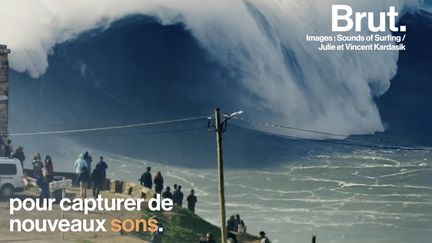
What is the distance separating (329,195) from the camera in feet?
229

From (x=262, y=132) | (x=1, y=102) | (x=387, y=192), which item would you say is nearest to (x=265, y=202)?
(x=387, y=192)

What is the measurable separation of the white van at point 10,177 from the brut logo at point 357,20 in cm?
4829

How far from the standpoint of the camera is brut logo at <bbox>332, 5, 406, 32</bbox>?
83125 mm

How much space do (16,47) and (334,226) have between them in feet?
86.6

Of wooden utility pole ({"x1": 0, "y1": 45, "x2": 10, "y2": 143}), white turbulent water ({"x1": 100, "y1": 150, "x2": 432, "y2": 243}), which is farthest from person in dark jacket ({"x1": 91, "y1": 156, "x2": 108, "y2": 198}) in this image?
white turbulent water ({"x1": 100, "y1": 150, "x2": 432, "y2": 243})

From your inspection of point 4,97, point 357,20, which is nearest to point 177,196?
point 4,97

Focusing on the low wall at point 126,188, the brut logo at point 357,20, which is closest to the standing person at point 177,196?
the low wall at point 126,188

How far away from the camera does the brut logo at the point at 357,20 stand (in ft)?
273

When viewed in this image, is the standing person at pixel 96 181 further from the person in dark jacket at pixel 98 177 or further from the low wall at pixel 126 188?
→ the low wall at pixel 126 188

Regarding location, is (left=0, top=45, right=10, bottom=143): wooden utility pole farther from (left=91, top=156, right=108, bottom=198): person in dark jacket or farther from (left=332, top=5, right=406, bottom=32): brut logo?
(left=332, top=5, right=406, bottom=32): brut logo

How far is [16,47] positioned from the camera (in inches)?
2879

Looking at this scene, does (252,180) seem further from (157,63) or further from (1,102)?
(1,102)

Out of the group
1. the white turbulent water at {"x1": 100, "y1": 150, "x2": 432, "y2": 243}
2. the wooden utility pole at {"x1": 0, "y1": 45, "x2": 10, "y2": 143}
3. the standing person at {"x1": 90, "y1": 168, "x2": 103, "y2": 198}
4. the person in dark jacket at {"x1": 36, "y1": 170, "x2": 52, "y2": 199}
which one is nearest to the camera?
the person in dark jacket at {"x1": 36, "y1": 170, "x2": 52, "y2": 199}

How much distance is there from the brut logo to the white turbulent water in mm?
10467
